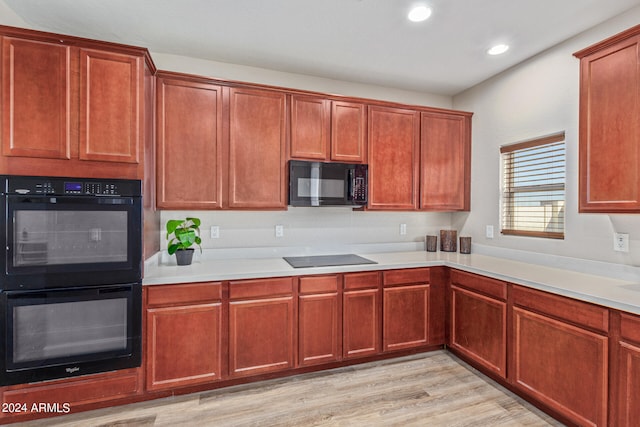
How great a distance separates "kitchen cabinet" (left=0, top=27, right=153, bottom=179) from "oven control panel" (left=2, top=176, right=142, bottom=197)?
0.08 m

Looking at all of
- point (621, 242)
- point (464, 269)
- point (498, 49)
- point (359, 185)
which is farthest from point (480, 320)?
point (498, 49)

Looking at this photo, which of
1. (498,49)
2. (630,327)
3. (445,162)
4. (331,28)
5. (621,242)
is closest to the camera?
(630,327)

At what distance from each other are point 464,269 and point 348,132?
61.9 inches

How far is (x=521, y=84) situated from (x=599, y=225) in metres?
1.38

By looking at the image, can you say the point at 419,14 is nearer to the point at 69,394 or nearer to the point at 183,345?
the point at 183,345

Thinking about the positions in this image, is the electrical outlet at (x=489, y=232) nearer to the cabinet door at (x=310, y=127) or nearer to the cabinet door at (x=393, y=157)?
the cabinet door at (x=393, y=157)

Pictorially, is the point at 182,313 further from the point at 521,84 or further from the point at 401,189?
the point at 521,84

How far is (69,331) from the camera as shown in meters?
1.92

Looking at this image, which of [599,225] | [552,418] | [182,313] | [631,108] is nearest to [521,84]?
[631,108]

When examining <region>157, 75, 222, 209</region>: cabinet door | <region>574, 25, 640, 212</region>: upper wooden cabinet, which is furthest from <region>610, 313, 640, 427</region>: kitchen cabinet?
<region>157, 75, 222, 209</region>: cabinet door

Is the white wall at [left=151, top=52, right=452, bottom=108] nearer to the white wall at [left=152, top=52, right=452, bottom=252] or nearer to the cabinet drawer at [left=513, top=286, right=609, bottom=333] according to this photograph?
the white wall at [left=152, top=52, right=452, bottom=252]

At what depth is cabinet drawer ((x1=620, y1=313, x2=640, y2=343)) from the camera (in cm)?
157

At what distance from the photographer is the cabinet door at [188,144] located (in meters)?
2.39

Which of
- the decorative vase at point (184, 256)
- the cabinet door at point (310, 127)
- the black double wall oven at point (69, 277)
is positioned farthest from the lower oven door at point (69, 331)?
the cabinet door at point (310, 127)
